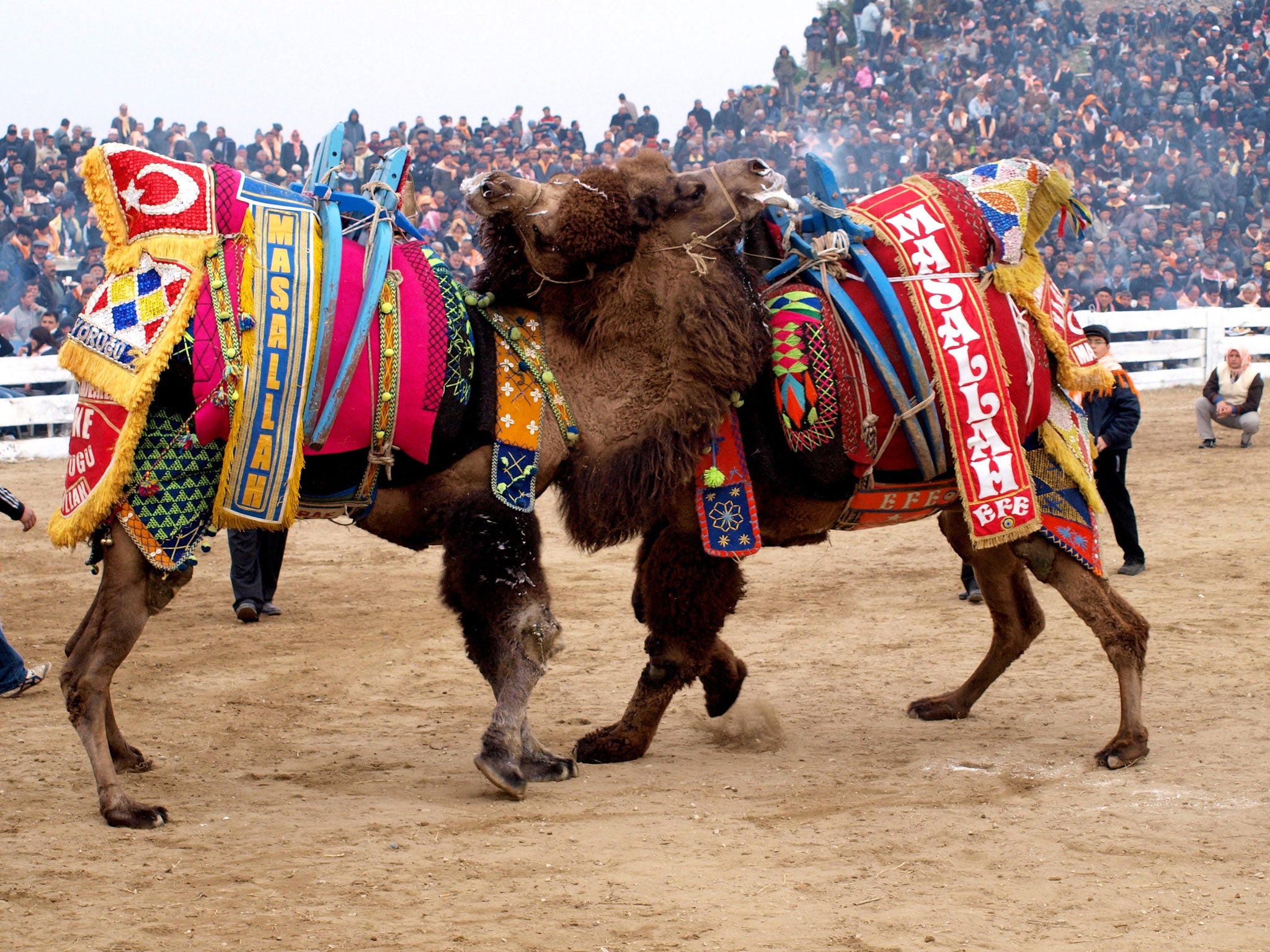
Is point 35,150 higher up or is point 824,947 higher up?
point 35,150

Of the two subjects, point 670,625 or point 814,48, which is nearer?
point 670,625

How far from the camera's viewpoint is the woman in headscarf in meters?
12.9

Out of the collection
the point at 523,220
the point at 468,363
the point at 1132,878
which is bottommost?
the point at 1132,878

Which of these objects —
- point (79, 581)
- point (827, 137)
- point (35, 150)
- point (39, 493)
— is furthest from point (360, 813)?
point (827, 137)

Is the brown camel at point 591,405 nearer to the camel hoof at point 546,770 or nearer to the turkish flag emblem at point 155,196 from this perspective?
the camel hoof at point 546,770

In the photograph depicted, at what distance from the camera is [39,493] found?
36.9 ft

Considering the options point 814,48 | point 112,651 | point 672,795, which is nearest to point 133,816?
point 112,651

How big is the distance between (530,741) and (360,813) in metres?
0.73

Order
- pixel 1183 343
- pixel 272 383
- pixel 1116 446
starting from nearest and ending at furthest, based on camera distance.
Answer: pixel 272 383 < pixel 1116 446 < pixel 1183 343

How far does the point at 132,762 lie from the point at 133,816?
2.26ft

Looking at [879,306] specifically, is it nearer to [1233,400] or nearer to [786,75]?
[1233,400]

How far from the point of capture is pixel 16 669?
5938 mm

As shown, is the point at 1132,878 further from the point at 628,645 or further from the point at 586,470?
the point at 628,645

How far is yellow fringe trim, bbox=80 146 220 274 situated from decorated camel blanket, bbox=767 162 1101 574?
2.00m
